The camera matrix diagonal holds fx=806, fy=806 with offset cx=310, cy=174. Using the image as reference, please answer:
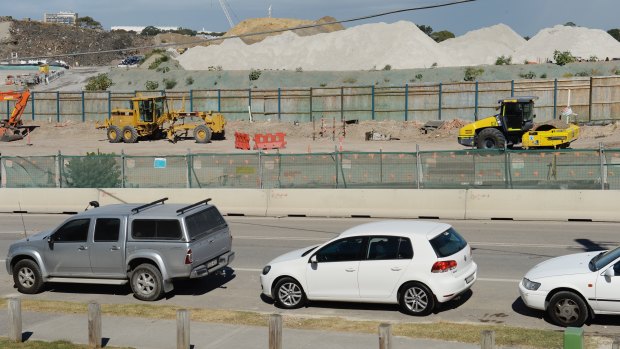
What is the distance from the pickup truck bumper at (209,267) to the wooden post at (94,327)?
10.8ft

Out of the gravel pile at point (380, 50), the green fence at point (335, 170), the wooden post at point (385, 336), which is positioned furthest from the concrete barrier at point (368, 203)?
the gravel pile at point (380, 50)

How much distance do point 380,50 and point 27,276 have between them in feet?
261

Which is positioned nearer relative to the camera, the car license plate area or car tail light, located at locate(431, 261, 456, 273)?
car tail light, located at locate(431, 261, 456, 273)

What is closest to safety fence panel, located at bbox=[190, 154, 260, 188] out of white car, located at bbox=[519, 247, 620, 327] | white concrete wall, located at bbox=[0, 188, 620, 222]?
white concrete wall, located at bbox=[0, 188, 620, 222]

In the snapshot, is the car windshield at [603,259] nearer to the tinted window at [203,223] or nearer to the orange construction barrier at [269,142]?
the tinted window at [203,223]

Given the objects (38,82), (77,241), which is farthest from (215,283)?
(38,82)

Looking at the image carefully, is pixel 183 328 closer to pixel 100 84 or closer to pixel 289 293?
pixel 289 293

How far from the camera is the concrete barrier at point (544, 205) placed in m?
22.5

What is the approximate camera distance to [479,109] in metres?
58.5

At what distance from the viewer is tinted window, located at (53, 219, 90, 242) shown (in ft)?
50.6

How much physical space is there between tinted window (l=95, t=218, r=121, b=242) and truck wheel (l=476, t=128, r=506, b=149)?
2820cm

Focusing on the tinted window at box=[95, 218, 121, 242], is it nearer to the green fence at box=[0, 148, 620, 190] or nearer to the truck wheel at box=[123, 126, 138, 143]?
the green fence at box=[0, 148, 620, 190]

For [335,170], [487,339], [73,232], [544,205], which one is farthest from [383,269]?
[335,170]

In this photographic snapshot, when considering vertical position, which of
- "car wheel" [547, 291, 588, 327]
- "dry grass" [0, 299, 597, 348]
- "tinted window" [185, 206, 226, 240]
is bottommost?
"dry grass" [0, 299, 597, 348]
